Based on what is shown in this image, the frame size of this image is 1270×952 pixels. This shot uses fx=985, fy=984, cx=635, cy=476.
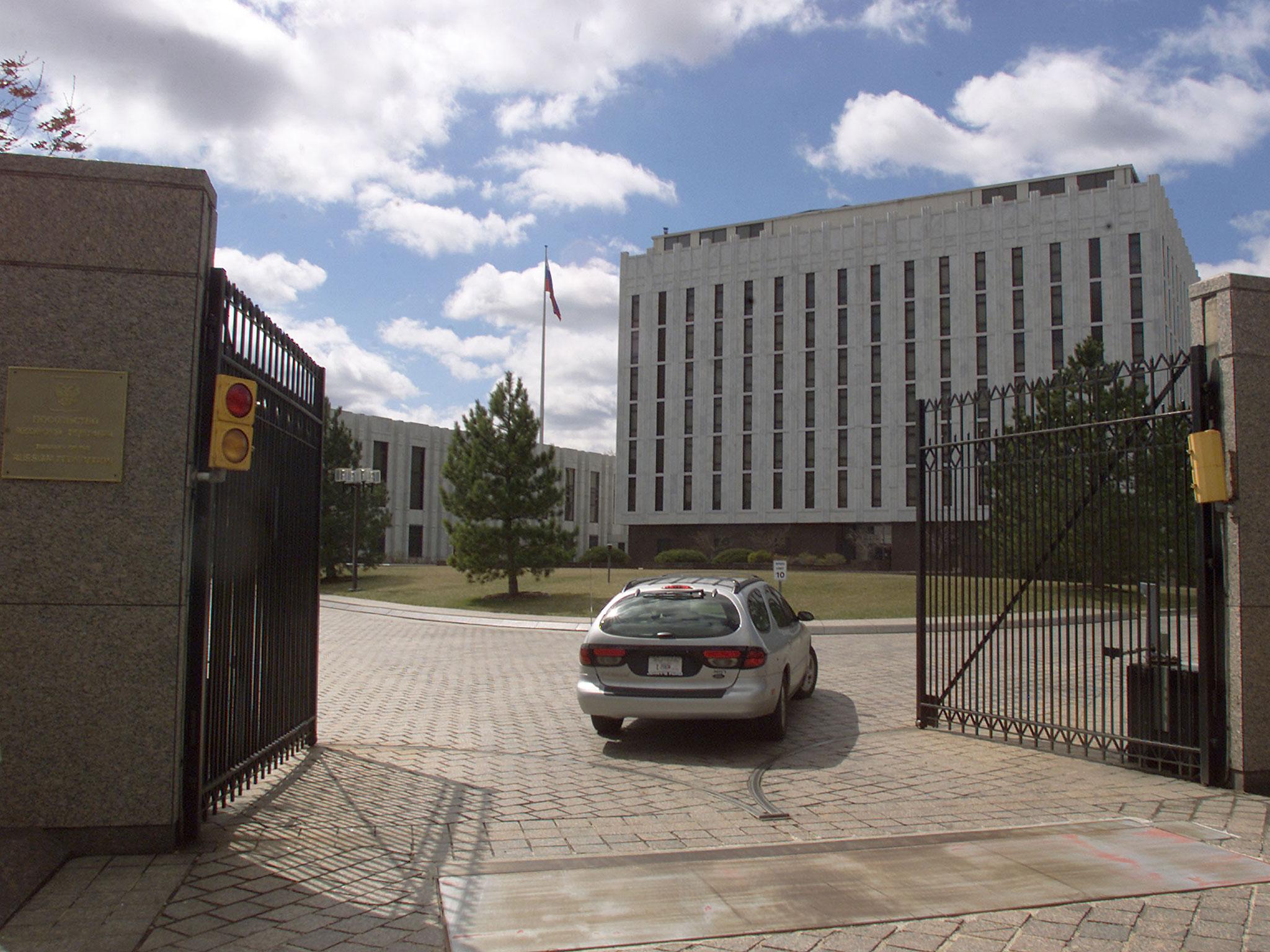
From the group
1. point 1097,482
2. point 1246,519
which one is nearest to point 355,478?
point 1097,482

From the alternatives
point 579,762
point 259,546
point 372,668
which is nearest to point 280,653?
point 259,546

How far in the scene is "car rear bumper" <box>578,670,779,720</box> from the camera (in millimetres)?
8312

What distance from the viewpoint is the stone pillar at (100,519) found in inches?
207

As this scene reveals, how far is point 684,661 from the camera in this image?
8.45 metres

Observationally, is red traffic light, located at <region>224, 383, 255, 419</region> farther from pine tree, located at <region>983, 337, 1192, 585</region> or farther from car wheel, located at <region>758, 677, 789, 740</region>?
pine tree, located at <region>983, 337, 1192, 585</region>

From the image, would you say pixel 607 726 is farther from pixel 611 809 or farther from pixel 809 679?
pixel 809 679

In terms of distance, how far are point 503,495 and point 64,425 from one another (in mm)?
28169

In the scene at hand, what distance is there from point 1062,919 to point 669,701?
4.29 meters

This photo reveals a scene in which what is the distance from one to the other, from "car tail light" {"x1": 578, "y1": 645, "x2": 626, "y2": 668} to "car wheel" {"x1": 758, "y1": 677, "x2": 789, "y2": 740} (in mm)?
1410

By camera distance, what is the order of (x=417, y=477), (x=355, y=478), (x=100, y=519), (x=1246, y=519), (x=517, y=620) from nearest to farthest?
(x=100, y=519) → (x=1246, y=519) → (x=517, y=620) → (x=355, y=478) → (x=417, y=477)

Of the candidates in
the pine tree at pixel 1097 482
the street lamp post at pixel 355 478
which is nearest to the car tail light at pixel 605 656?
the pine tree at pixel 1097 482

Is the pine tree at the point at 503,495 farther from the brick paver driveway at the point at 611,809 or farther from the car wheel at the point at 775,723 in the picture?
the car wheel at the point at 775,723

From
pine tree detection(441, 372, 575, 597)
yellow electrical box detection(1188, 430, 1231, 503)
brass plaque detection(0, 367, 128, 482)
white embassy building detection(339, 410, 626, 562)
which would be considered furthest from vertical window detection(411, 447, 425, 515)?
yellow electrical box detection(1188, 430, 1231, 503)

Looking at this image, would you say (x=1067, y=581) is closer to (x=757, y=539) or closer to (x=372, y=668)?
(x=372, y=668)
